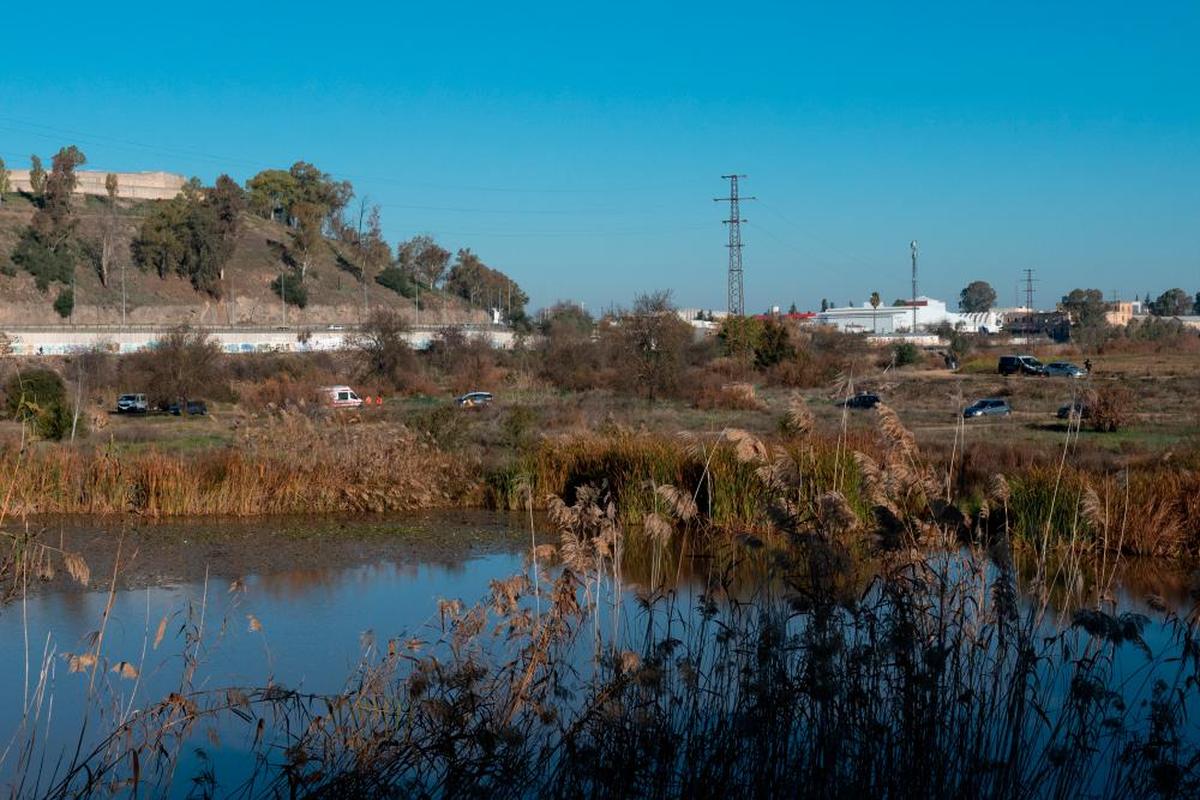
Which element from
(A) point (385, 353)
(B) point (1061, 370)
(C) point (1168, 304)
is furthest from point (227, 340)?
(C) point (1168, 304)

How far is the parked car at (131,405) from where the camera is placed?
41719mm

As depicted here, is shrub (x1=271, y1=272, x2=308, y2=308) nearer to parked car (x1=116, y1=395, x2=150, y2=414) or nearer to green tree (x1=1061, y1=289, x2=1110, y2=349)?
parked car (x1=116, y1=395, x2=150, y2=414)

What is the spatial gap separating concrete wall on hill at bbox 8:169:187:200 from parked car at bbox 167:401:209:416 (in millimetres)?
64673

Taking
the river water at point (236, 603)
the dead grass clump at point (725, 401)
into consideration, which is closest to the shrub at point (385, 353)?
the dead grass clump at point (725, 401)

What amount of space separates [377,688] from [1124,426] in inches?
1129

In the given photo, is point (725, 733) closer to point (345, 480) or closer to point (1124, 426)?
point (345, 480)

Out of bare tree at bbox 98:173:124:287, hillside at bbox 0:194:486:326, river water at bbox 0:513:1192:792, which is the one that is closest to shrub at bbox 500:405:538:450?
river water at bbox 0:513:1192:792

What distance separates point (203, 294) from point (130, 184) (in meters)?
27.1

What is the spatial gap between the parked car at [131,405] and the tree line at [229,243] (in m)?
35.0

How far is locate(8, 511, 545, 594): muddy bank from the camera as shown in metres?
14.5

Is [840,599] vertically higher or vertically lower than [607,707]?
higher

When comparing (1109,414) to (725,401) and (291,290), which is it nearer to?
(725,401)

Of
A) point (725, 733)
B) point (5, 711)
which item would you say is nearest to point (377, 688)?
point (725, 733)

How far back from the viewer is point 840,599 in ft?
21.4
